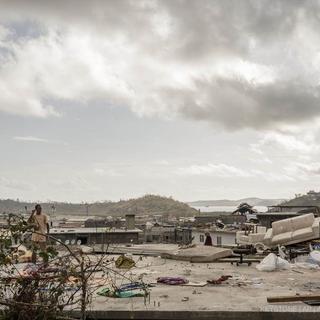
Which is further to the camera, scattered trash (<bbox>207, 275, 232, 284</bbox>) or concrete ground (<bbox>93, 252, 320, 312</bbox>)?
scattered trash (<bbox>207, 275, 232, 284</bbox>)

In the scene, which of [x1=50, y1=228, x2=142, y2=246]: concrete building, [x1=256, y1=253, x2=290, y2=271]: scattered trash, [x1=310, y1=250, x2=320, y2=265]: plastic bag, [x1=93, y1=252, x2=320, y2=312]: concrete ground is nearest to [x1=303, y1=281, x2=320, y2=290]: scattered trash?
[x1=93, y1=252, x2=320, y2=312]: concrete ground

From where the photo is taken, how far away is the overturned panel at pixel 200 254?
13398 mm

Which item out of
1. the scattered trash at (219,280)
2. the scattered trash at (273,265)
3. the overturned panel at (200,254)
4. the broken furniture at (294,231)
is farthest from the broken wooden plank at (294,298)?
the broken furniture at (294,231)

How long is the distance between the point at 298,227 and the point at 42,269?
482 inches

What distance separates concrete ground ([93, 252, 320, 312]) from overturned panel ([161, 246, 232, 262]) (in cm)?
67

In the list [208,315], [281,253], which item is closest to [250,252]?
[281,253]

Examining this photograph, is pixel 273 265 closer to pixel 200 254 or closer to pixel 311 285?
pixel 311 285

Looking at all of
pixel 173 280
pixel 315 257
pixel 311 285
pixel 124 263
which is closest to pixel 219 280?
pixel 173 280

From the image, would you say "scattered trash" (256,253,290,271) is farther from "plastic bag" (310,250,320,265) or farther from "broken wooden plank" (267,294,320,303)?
"broken wooden plank" (267,294,320,303)

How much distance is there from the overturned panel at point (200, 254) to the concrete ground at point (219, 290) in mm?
669

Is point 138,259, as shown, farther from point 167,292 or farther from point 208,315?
point 208,315

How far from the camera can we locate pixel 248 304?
25.4ft

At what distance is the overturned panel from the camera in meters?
13.4

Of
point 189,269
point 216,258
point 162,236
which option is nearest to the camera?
point 189,269
